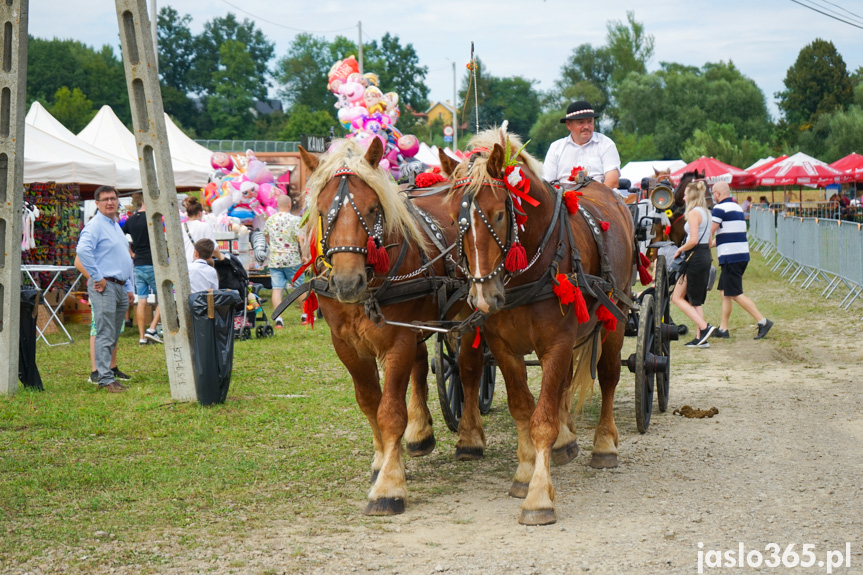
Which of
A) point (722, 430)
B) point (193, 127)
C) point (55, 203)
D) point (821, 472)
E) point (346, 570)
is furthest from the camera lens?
point (193, 127)

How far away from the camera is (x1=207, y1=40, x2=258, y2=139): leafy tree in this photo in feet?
264

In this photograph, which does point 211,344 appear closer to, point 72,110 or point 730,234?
point 730,234

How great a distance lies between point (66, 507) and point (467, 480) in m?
2.37

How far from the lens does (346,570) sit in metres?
3.92

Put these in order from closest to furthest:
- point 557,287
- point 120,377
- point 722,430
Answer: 1. point 557,287
2. point 722,430
3. point 120,377

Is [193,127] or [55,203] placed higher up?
[193,127]

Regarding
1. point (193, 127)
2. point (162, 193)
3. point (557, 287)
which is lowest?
point (557, 287)

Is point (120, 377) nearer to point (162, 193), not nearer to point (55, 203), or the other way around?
point (162, 193)

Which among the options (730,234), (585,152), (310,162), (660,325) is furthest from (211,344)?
(730,234)

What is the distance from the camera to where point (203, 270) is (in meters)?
10.6

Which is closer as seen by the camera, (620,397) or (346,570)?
(346,570)

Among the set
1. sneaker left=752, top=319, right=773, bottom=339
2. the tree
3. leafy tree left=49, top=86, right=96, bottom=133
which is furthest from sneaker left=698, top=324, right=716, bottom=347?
leafy tree left=49, top=86, right=96, bottom=133

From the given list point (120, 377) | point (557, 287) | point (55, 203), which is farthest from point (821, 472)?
point (55, 203)

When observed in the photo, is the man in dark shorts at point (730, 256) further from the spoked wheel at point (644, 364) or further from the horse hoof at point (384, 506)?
the horse hoof at point (384, 506)
